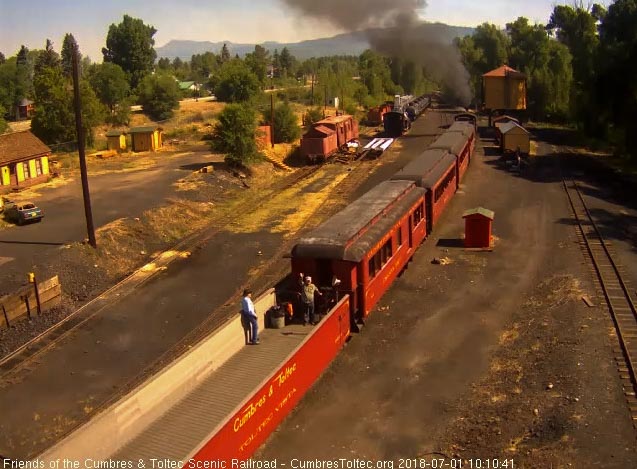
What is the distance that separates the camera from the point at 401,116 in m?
56.7

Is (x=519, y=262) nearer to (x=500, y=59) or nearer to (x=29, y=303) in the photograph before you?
(x=29, y=303)

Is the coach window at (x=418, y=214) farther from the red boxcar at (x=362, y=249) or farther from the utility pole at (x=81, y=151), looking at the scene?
the utility pole at (x=81, y=151)

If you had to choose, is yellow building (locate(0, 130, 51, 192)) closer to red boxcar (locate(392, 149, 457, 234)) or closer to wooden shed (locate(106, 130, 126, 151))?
wooden shed (locate(106, 130, 126, 151))

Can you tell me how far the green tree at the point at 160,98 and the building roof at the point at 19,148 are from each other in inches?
1363

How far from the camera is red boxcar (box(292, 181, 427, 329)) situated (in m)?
15.3

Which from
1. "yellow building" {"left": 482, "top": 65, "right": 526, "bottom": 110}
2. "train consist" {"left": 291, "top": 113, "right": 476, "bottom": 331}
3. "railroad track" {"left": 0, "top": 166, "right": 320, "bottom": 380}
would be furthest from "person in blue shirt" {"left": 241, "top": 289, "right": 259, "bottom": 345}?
"yellow building" {"left": 482, "top": 65, "right": 526, "bottom": 110}

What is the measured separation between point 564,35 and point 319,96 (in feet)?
110

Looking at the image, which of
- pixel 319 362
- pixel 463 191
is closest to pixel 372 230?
pixel 319 362

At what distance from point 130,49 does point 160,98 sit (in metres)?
28.0

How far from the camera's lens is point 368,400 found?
13391 millimetres

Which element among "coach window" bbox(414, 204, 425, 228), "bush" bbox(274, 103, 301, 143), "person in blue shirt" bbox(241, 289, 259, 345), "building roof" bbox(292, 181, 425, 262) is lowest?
"person in blue shirt" bbox(241, 289, 259, 345)

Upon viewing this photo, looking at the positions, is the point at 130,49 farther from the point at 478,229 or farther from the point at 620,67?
the point at 478,229

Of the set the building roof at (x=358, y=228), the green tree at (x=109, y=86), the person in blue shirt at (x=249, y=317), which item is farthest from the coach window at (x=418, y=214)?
the green tree at (x=109, y=86)

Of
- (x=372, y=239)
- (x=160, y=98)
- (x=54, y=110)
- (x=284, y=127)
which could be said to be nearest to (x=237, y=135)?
(x=284, y=127)
